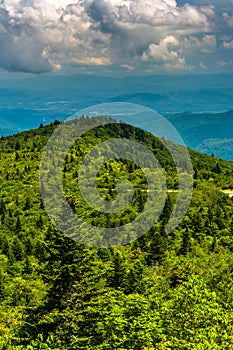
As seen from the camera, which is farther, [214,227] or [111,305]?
[214,227]

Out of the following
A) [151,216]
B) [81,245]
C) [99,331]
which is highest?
[151,216]

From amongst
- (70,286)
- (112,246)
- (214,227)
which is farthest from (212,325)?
(214,227)

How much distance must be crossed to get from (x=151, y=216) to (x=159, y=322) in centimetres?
9476

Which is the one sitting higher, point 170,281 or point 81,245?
point 81,245

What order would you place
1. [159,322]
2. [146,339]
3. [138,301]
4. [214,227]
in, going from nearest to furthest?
[146,339] → [159,322] → [138,301] → [214,227]

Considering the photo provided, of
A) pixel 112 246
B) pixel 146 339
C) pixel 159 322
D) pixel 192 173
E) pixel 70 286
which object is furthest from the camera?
pixel 192 173

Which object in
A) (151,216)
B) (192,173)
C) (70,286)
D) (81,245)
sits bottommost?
(70,286)

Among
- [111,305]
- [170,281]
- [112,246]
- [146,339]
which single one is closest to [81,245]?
[111,305]

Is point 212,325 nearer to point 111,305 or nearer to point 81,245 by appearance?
point 111,305

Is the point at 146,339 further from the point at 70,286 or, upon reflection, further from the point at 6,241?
the point at 6,241

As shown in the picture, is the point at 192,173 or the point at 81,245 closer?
the point at 81,245

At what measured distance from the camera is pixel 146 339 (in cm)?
3077

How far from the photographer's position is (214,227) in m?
121

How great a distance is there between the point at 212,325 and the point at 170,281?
47062 millimetres
